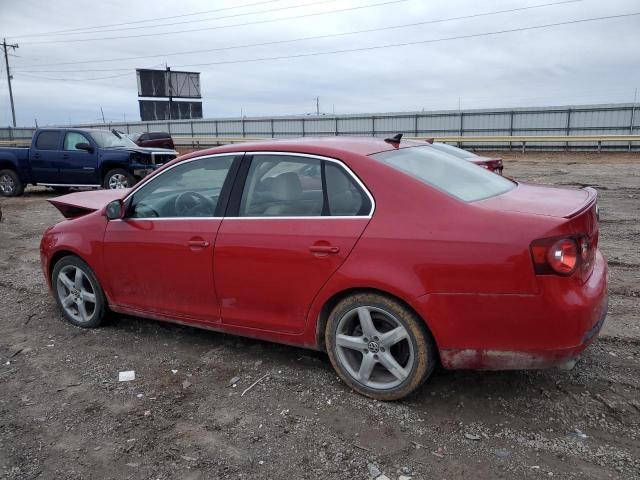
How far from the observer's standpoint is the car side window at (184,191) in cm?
404

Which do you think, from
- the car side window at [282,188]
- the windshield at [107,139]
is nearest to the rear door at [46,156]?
the windshield at [107,139]

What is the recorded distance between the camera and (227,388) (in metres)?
3.75

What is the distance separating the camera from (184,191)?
170 inches

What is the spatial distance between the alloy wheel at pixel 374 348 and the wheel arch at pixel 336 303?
0.10 metres

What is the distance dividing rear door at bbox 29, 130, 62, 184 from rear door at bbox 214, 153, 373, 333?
39.7 feet

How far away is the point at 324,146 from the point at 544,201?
1.43 meters

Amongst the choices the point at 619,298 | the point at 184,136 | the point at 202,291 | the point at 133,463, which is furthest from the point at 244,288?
the point at 184,136

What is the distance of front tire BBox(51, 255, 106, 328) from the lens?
4770 millimetres

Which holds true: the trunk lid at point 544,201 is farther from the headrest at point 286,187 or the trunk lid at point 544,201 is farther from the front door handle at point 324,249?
the headrest at point 286,187

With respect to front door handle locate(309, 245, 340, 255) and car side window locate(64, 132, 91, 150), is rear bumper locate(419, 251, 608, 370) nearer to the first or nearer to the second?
front door handle locate(309, 245, 340, 255)

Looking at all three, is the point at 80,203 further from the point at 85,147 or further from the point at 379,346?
the point at 85,147

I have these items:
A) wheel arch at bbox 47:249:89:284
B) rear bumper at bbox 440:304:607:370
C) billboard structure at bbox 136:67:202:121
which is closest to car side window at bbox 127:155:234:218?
wheel arch at bbox 47:249:89:284

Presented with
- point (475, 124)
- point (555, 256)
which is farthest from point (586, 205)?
point (475, 124)

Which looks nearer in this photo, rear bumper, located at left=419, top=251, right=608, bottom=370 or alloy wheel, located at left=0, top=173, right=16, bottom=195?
rear bumper, located at left=419, top=251, right=608, bottom=370
